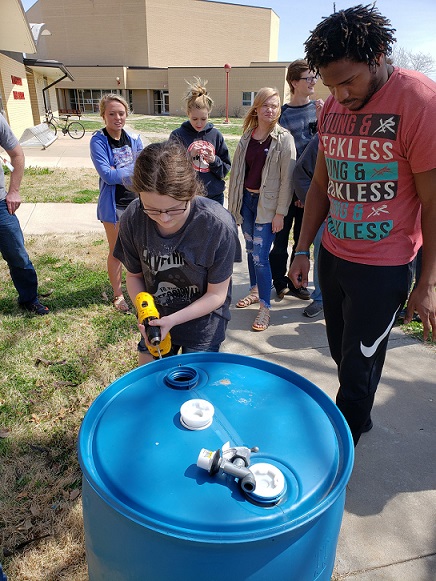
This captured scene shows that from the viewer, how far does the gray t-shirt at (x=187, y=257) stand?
1729 mm

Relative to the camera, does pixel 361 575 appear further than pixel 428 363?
No

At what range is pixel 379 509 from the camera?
79.6 inches

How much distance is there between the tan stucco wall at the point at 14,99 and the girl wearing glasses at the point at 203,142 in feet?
44.1

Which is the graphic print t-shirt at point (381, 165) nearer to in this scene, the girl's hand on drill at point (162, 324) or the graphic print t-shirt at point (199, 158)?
the girl's hand on drill at point (162, 324)

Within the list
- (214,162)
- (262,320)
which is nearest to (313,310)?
(262,320)

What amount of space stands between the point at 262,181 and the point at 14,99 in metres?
16.4

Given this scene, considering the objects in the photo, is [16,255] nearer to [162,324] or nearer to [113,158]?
[113,158]

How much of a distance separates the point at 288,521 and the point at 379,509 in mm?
1349

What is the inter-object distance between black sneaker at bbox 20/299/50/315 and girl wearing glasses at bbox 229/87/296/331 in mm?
1851

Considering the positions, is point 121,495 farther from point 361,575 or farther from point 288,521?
point 361,575

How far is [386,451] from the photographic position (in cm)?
235

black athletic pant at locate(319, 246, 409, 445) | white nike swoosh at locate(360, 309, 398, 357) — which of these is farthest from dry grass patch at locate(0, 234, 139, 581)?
white nike swoosh at locate(360, 309, 398, 357)

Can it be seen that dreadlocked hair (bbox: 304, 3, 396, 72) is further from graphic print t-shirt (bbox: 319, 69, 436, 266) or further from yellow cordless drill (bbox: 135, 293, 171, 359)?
yellow cordless drill (bbox: 135, 293, 171, 359)

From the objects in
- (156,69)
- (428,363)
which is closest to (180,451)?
(428,363)
